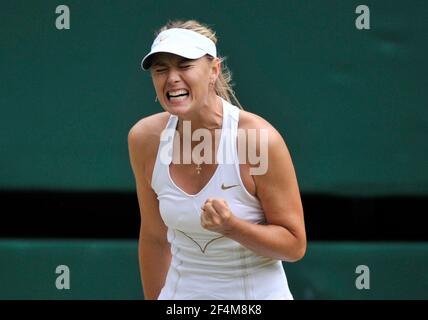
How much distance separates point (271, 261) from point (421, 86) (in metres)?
1.57

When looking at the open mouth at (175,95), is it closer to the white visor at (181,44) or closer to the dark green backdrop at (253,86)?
the white visor at (181,44)

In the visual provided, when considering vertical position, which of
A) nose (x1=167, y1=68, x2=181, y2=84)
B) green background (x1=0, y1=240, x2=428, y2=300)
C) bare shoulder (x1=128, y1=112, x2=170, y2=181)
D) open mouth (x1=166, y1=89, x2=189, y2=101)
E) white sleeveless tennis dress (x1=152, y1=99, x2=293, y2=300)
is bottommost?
green background (x1=0, y1=240, x2=428, y2=300)

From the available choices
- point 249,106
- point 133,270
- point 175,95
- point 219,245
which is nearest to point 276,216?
point 219,245

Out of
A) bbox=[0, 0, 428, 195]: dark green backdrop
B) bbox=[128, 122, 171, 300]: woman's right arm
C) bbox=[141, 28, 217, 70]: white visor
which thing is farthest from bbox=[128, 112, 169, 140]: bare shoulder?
bbox=[0, 0, 428, 195]: dark green backdrop

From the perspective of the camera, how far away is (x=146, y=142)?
247 centimetres

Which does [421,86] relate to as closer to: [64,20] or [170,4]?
[170,4]

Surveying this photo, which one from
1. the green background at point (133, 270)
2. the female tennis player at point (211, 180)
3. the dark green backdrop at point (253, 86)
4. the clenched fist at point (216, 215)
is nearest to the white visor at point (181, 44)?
the female tennis player at point (211, 180)

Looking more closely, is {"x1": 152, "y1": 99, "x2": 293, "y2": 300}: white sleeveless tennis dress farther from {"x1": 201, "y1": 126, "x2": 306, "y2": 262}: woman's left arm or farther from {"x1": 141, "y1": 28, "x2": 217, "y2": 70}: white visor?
{"x1": 141, "y1": 28, "x2": 217, "y2": 70}: white visor

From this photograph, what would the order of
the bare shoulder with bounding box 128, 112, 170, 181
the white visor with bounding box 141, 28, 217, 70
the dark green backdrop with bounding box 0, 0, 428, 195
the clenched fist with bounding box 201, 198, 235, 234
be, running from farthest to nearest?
1. the dark green backdrop with bounding box 0, 0, 428, 195
2. the bare shoulder with bounding box 128, 112, 170, 181
3. the white visor with bounding box 141, 28, 217, 70
4. the clenched fist with bounding box 201, 198, 235, 234

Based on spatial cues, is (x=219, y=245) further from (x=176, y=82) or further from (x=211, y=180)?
(x=176, y=82)

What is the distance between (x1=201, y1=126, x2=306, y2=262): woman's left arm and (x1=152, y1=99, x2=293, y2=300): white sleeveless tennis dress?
0.05 m

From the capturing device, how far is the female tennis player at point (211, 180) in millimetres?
2289

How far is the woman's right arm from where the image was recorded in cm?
248

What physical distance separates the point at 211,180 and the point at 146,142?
25cm
